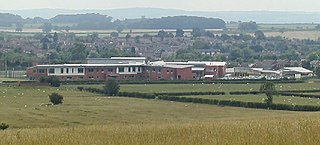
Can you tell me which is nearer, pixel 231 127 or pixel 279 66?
pixel 231 127

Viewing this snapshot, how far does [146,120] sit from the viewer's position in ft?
127

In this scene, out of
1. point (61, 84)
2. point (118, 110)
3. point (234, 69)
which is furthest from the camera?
point (234, 69)

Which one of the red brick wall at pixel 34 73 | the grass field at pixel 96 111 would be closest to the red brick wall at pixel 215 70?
the red brick wall at pixel 34 73

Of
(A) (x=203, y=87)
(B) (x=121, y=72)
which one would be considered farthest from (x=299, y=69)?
(A) (x=203, y=87)

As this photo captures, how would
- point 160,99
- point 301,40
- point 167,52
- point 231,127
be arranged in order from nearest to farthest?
point 231,127
point 160,99
point 167,52
point 301,40

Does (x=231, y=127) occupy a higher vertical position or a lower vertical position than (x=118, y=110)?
higher

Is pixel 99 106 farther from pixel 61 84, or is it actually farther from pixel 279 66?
pixel 279 66

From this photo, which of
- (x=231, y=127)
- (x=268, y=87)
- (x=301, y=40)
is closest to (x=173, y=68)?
(x=268, y=87)

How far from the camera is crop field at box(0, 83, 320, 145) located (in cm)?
1728

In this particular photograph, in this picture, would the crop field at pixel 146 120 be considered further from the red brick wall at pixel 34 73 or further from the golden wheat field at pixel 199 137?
the red brick wall at pixel 34 73

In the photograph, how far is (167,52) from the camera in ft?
486

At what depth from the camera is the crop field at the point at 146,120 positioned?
680 inches

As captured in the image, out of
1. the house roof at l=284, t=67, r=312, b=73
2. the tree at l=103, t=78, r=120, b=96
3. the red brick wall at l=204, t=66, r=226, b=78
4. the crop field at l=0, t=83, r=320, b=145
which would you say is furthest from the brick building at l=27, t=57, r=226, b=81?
the tree at l=103, t=78, r=120, b=96

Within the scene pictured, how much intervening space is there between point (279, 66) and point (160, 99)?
47.9 metres
